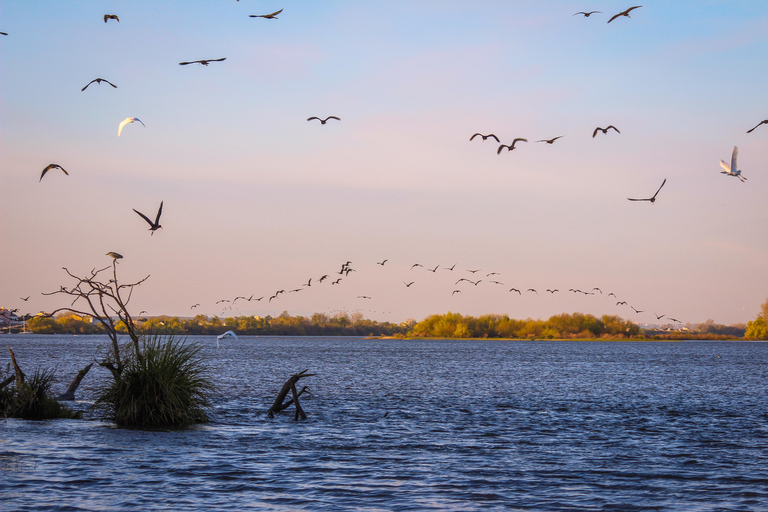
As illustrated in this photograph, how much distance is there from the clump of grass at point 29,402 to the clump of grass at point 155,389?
2.44m

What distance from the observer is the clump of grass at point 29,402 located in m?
24.4

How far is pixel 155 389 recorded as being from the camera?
23250 millimetres

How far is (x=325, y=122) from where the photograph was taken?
31891mm

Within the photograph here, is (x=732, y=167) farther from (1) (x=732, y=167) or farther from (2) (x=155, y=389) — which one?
(2) (x=155, y=389)

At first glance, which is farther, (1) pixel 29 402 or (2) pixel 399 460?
(1) pixel 29 402

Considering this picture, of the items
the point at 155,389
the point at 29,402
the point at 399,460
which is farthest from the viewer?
the point at 29,402

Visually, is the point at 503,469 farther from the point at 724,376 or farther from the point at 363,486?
the point at 724,376

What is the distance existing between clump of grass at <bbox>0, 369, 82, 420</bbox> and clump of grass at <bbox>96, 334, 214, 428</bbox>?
8.02 ft

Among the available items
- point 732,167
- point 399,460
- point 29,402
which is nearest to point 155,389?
point 29,402

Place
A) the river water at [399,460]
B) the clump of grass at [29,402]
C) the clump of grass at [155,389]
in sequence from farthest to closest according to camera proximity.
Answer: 1. the clump of grass at [29,402]
2. the clump of grass at [155,389]
3. the river water at [399,460]

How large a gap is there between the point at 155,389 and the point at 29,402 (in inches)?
200

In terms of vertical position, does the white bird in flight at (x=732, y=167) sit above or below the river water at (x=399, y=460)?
above

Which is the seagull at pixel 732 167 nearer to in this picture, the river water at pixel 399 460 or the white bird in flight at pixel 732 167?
the white bird in flight at pixel 732 167

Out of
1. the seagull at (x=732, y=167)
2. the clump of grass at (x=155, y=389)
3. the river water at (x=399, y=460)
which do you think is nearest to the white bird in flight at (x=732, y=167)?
the seagull at (x=732, y=167)
